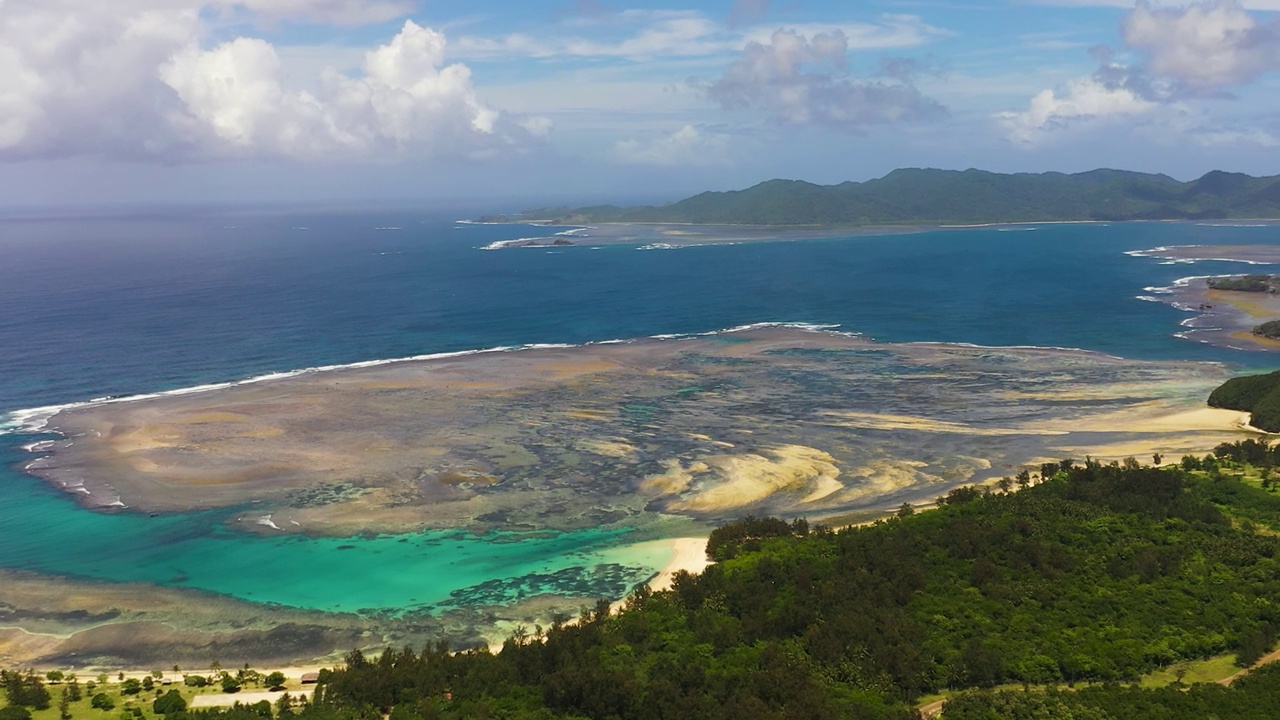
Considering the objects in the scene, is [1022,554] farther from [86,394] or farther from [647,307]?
[647,307]

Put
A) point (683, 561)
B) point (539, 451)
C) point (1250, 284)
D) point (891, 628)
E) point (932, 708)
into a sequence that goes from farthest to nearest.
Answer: point (1250, 284) < point (539, 451) < point (683, 561) < point (891, 628) < point (932, 708)

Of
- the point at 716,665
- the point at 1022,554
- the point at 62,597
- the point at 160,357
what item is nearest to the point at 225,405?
the point at 160,357

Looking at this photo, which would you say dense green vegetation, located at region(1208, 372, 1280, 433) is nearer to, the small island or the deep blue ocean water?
the deep blue ocean water

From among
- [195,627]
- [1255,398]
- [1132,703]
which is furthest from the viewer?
[1255,398]

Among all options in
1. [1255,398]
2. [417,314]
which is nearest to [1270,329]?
[1255,398]

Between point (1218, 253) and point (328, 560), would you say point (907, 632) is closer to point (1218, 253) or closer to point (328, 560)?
point (328, 560)

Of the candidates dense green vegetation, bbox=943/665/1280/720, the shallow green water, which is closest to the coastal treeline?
dense green vegetation, bbox=943/665/1280/720

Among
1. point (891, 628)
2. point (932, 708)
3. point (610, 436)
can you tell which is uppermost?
point (610, 436)
